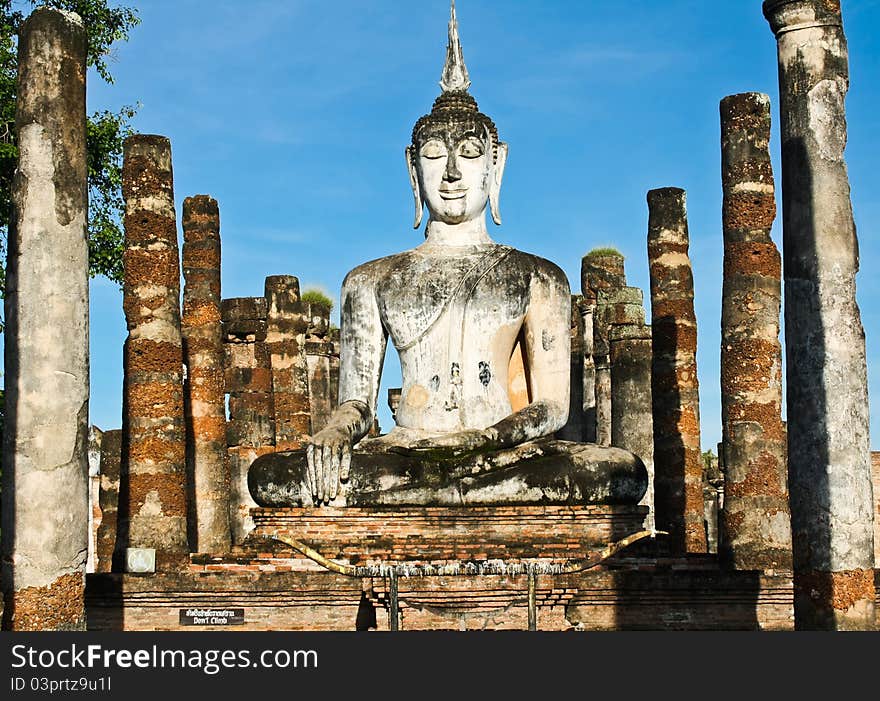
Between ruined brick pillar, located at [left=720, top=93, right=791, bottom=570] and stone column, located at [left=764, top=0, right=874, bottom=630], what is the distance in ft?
17.7

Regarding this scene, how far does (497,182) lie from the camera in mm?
14531

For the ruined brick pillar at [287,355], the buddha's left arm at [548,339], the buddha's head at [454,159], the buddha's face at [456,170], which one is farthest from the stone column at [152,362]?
the ruined brick pillar at [287,355]

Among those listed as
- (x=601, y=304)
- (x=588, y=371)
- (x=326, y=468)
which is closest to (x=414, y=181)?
(x=326, y=468)

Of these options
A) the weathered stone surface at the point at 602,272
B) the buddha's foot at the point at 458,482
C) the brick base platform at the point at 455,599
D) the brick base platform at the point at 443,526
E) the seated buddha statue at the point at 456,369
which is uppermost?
the weathered stone surface at the point at 602,272

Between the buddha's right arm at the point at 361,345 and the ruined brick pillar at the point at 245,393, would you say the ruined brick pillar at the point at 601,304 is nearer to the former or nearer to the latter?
the ruined brick pillar at the point at 245,393

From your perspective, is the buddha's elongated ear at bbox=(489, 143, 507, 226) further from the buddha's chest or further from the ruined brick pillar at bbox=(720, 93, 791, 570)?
the ruined brick pillar at bbox=(720, 93, 791, 570)

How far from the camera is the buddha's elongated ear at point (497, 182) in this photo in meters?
14.5

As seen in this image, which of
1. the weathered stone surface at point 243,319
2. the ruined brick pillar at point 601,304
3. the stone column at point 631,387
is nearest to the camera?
the stone column at point 631,387

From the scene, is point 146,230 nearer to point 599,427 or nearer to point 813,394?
point 813,394

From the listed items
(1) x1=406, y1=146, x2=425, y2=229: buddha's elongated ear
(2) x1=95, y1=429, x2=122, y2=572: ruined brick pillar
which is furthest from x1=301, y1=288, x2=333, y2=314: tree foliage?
(1) x1=406, y1=146, x2=425, y2=229: buddha's elongated ear

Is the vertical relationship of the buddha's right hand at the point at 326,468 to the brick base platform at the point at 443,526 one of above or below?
above

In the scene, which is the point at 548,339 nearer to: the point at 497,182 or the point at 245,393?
the point at 497,182

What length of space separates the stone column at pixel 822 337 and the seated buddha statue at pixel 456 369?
2.76 metres

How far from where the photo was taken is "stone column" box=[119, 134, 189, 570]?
16.2m
